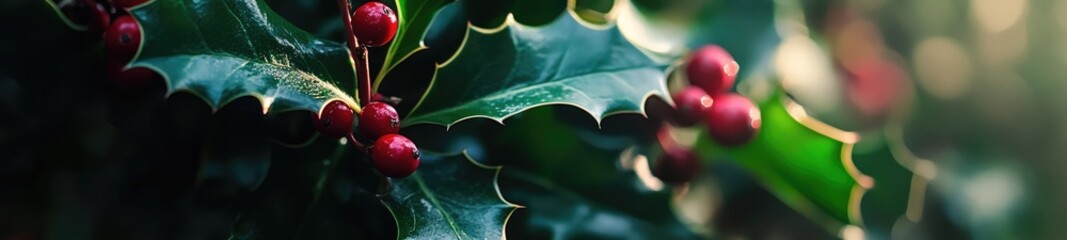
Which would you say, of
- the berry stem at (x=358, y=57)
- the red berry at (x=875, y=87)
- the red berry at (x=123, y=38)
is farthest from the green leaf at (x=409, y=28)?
the red berry at (x=875, y=87)

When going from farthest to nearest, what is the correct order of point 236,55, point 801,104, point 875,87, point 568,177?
1. point 875,87
2. point 801,104
3. point 568,177
4. point 236,55

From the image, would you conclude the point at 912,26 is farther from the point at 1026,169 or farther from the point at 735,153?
the point at 735,153

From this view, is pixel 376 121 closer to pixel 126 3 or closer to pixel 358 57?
pixel 358 57

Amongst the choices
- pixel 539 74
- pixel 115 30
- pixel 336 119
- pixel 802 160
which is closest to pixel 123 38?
pixel 115 30

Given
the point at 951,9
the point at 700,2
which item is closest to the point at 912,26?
the point at 951,9

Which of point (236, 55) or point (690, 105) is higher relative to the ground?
point (236, 55)

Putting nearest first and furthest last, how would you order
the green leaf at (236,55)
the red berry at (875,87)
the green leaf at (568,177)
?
the green leaf at (236,55) → the green leaf at (568,177) → the red berry at (875,87)

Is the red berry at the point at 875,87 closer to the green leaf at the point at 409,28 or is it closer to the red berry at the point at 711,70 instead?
the red berry at the point at 711,70
